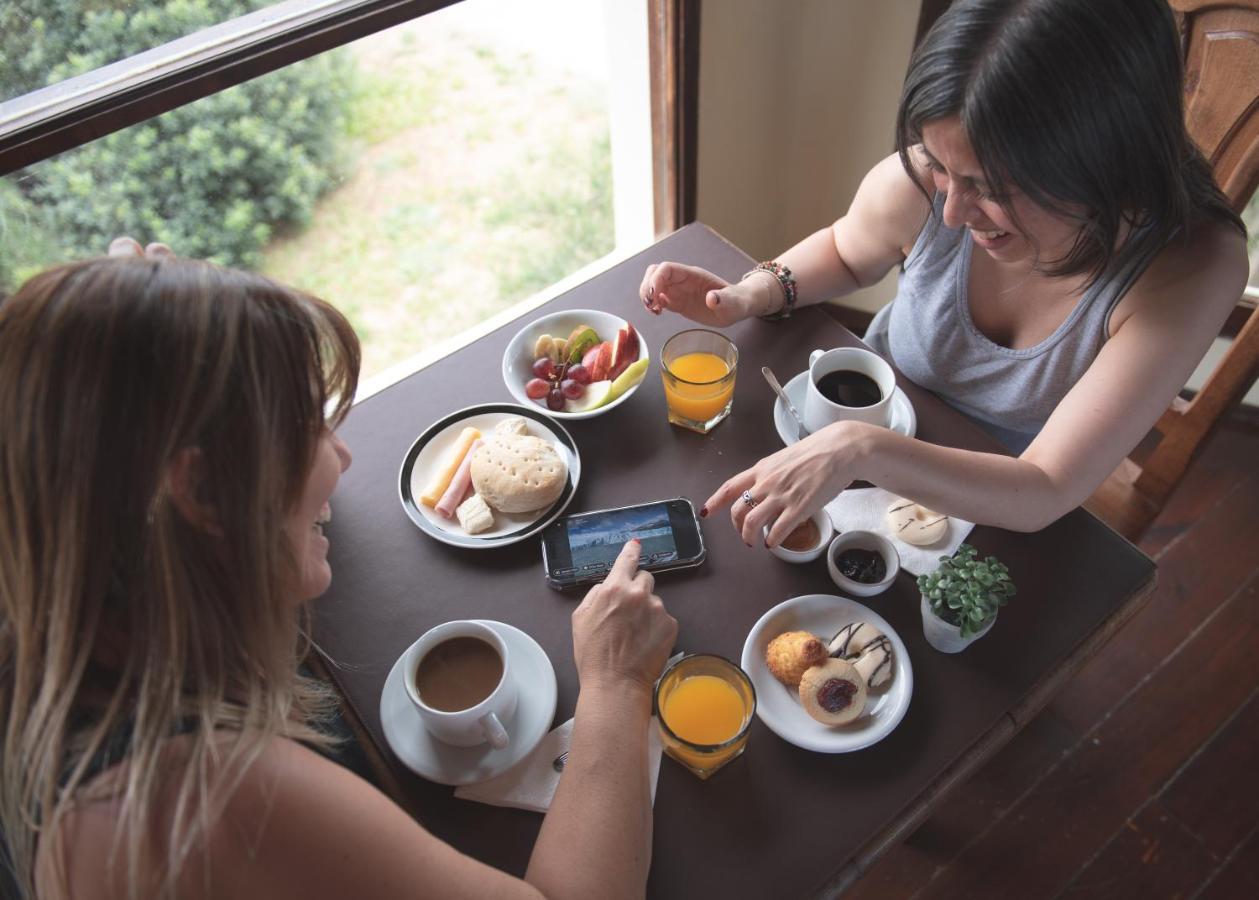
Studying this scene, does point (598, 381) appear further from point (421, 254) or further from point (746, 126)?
point (421, 254)

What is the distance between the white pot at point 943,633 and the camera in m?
0.96

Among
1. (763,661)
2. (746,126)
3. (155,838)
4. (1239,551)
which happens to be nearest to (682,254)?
(763,661)

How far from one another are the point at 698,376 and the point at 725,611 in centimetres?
38

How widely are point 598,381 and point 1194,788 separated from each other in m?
1.51

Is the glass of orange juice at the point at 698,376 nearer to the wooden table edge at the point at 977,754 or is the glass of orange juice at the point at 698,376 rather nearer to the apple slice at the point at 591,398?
the apple slice at the point at 591,398

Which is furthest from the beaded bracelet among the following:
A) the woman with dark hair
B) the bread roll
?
the bread roll

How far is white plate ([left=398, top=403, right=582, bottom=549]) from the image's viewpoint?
113 cm

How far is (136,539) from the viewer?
663 millimetres

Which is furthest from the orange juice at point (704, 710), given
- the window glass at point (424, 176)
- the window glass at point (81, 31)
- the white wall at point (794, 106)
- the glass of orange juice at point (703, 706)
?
the window glass at point (424, 176)

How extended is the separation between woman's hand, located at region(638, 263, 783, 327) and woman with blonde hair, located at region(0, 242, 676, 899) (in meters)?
0.70

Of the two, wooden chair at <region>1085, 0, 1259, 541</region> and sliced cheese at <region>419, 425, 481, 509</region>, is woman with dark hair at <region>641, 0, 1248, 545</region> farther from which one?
sliced cheese at <region>419, 425, 481, 509</region>

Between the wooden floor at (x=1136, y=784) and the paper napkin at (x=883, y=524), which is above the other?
the paper napkin at (x=883, y=524)

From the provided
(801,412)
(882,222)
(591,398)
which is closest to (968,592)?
(801,412)

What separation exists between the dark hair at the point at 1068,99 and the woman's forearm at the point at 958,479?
32 cm
